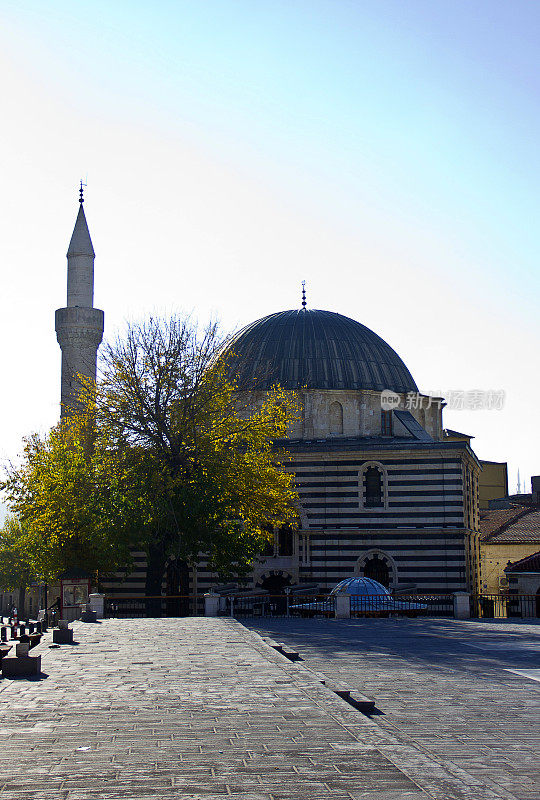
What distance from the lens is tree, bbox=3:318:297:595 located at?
30.5 metres

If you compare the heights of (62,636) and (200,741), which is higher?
(200,741)

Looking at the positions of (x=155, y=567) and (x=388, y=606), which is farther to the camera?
(x=155, y=567)

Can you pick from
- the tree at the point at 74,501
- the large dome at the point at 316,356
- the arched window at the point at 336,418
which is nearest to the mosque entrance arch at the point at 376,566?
the arched window at the point at 336,418

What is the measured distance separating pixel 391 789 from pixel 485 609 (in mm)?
28342

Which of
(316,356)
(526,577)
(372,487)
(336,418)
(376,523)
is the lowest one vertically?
(526,577)

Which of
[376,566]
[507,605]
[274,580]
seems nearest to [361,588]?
[507,605]

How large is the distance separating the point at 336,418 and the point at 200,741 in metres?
35.4

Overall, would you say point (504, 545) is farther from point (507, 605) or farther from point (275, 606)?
point (275, 606)

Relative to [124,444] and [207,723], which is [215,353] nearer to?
[124,444]

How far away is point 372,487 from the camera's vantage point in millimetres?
41938

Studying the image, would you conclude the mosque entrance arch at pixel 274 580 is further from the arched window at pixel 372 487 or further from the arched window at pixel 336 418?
the arched window at pixel 336 418

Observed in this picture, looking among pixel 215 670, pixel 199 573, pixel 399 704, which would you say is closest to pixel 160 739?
pixel 399 704

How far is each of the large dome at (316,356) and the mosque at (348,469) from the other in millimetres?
68

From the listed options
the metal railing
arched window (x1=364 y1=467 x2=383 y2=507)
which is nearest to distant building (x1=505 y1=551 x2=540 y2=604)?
the metal railing
